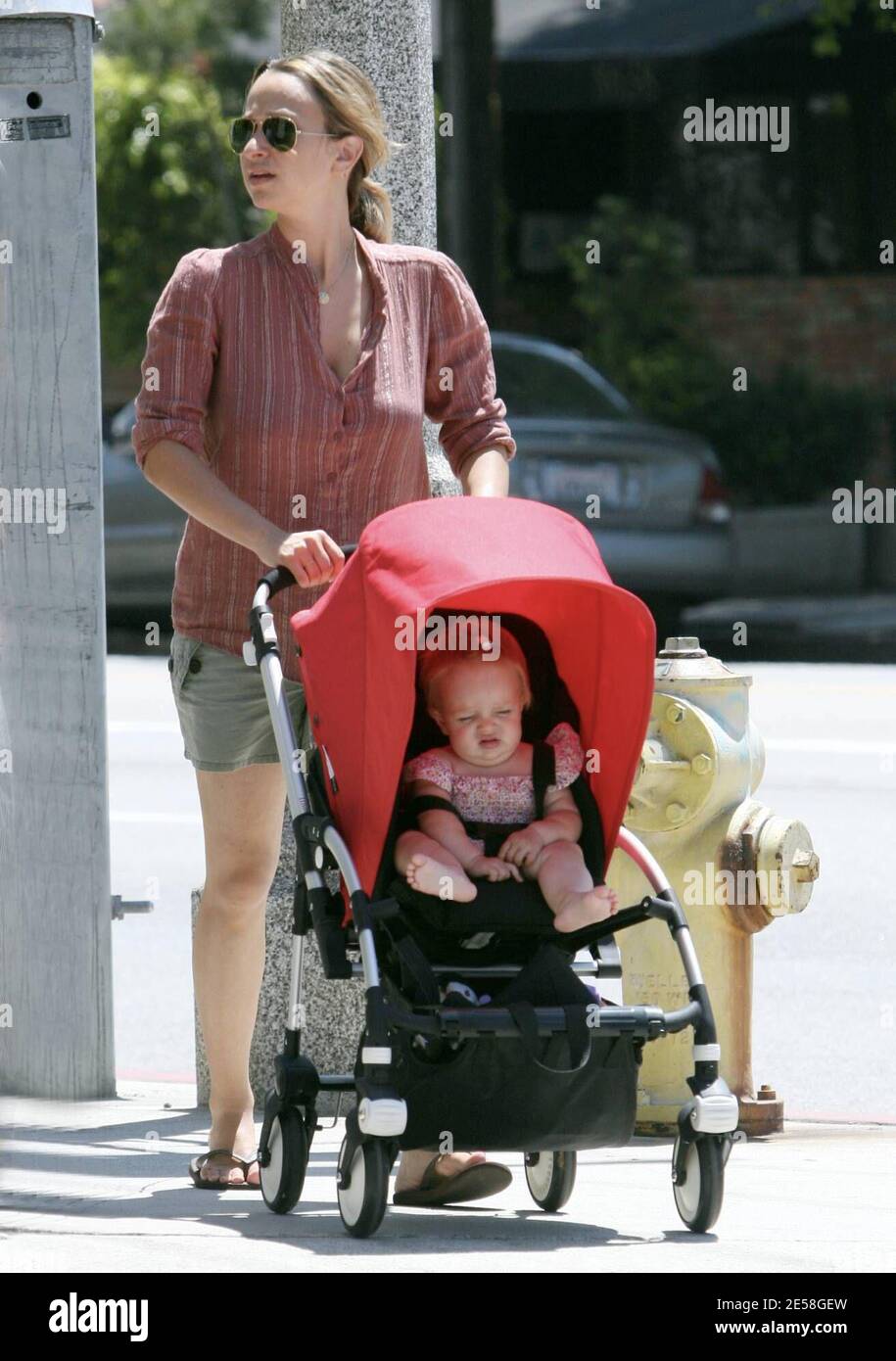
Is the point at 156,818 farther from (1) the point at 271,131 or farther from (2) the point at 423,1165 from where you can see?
(1) the point at 271,131

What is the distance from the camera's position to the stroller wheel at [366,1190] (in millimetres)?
4309

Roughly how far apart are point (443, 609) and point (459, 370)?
71 cm

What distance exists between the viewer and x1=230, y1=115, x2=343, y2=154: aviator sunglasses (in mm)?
4812

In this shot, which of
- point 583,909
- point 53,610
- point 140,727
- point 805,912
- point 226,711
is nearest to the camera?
point 583,909

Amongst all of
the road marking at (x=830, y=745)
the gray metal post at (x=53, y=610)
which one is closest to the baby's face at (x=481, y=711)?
the gray metal post at (x=53, y=610)

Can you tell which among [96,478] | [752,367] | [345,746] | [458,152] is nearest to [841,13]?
[458,152]

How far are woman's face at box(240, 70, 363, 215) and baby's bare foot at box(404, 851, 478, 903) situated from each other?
4.39 ft

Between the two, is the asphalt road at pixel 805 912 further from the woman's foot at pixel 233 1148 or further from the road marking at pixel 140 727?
the woman's foot at pixel 233 1148

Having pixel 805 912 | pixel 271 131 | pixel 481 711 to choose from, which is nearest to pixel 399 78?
pixel 271 131

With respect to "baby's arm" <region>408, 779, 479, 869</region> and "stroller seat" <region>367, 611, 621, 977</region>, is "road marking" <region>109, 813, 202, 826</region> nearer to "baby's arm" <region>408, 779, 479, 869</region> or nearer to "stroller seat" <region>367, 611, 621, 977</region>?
"stroller seat" <region>367, 611, 621, 977</region>

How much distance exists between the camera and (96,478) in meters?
5.90

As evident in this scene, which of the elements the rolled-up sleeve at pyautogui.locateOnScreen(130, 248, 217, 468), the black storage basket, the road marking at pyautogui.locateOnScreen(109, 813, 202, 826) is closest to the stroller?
the black storage basket

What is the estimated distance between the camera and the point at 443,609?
4.62m

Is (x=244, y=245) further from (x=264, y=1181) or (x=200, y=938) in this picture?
(x=264, y=1181)
